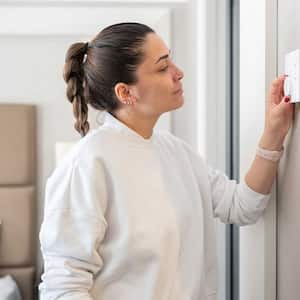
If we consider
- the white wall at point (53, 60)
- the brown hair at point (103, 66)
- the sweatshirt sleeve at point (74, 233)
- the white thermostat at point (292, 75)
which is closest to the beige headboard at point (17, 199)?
the white wall at point (53, 60)

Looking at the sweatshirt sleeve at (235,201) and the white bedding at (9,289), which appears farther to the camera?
the white bedding at (9,289)

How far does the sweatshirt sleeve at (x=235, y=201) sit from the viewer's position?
1395 millimetres

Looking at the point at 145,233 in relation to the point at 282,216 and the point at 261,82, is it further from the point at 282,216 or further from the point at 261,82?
the point at 261,82

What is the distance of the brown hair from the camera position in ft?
4.20

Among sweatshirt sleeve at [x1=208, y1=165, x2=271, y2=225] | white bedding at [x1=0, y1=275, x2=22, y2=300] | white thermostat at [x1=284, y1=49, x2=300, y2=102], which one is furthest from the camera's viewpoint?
white bedding at [x1=0, y1=275, x2=22, y2=300]

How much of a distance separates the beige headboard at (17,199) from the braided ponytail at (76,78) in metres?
1.59

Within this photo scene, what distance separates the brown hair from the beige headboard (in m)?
1.58

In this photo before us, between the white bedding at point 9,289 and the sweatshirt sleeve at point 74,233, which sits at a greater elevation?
the sweatshirt sleeve at point 74,233

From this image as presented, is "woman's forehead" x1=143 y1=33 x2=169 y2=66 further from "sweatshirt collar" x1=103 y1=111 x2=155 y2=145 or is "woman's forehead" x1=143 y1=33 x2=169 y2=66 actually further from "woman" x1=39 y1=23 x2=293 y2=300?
"sweatshirt collar" x1=103 y1=111 x2=155 y2=145

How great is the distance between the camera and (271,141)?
1294 mm

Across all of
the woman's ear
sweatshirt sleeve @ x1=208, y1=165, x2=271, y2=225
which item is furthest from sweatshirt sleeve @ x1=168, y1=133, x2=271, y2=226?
the woman's ear

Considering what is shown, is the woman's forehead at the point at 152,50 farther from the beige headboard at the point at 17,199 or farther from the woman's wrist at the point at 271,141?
the beige headboard at the point at 17,199

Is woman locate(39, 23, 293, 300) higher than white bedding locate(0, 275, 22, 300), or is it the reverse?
woman locate(39, 23, 293, 300)

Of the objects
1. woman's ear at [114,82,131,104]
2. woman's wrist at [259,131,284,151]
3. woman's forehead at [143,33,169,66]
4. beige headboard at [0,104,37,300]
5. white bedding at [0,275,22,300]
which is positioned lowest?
white bedding at [0,275,22,300]
